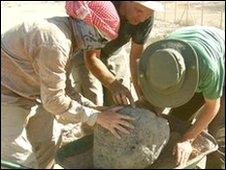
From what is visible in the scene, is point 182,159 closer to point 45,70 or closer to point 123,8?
point 45,70

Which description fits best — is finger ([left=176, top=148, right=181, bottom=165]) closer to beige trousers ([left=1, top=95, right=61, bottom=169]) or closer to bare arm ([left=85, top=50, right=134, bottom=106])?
bare arm ([left=85, top=50, right=134, bottom=106])

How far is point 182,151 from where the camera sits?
3.25 m

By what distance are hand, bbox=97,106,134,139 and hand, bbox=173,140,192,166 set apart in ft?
1.10

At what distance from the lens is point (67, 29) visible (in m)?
3.27

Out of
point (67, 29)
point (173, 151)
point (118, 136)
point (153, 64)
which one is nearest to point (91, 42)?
point (67, 29)

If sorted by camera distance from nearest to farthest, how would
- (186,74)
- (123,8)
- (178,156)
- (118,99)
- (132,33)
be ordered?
(178,156) → (186,74) → (118,99) → (123,8) → (132,33)

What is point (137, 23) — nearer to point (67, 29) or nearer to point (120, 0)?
point (120, 0)

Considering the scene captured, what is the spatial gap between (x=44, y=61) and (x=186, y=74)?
3.05ft

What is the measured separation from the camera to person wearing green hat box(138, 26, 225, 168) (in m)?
3.24

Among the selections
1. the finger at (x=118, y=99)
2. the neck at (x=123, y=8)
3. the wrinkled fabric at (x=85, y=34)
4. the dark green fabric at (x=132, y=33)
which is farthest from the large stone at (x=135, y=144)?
the dark green fabric at (x=132, y=33)

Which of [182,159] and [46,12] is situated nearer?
[182,159]

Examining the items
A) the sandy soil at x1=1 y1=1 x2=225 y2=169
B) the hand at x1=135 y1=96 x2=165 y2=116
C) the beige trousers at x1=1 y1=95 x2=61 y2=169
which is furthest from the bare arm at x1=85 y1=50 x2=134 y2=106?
the sandy soil at x1=1 y1=1 x2=225 y2=169

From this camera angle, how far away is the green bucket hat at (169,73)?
3229mm

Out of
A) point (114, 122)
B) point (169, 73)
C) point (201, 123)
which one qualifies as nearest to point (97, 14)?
point (169, 73)
